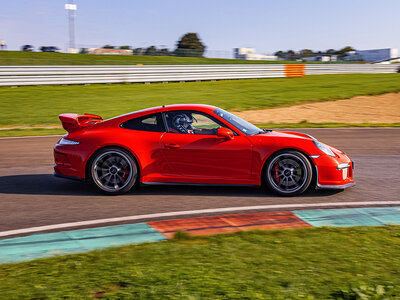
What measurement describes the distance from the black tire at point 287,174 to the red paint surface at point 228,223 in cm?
91

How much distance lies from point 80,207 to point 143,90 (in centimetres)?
1963

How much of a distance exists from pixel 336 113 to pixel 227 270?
16826mm

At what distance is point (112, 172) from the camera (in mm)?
6930

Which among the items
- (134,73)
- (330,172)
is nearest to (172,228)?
(330,172)

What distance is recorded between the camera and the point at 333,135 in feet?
44.8

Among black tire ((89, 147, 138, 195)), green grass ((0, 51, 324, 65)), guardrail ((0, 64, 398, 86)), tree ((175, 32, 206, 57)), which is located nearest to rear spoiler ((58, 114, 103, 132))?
black tire ((89, 147, 138, 195))

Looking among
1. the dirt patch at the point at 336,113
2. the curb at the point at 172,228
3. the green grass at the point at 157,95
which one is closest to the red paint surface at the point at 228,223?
the curb at the point at 172,228

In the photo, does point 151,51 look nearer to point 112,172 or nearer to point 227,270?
point 112,172

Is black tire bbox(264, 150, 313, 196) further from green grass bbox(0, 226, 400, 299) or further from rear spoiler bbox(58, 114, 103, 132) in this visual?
rear spoiler bbox(58, 114, 103, 132)

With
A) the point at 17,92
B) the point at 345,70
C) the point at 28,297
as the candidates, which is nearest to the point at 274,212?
the point at 28,297

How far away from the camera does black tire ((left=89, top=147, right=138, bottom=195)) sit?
22.6 ft

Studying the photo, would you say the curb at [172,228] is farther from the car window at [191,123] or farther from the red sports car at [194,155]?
the car window at [191,123]

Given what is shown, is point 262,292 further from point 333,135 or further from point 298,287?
point 333,135

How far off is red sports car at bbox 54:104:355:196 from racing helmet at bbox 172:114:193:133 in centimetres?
1
